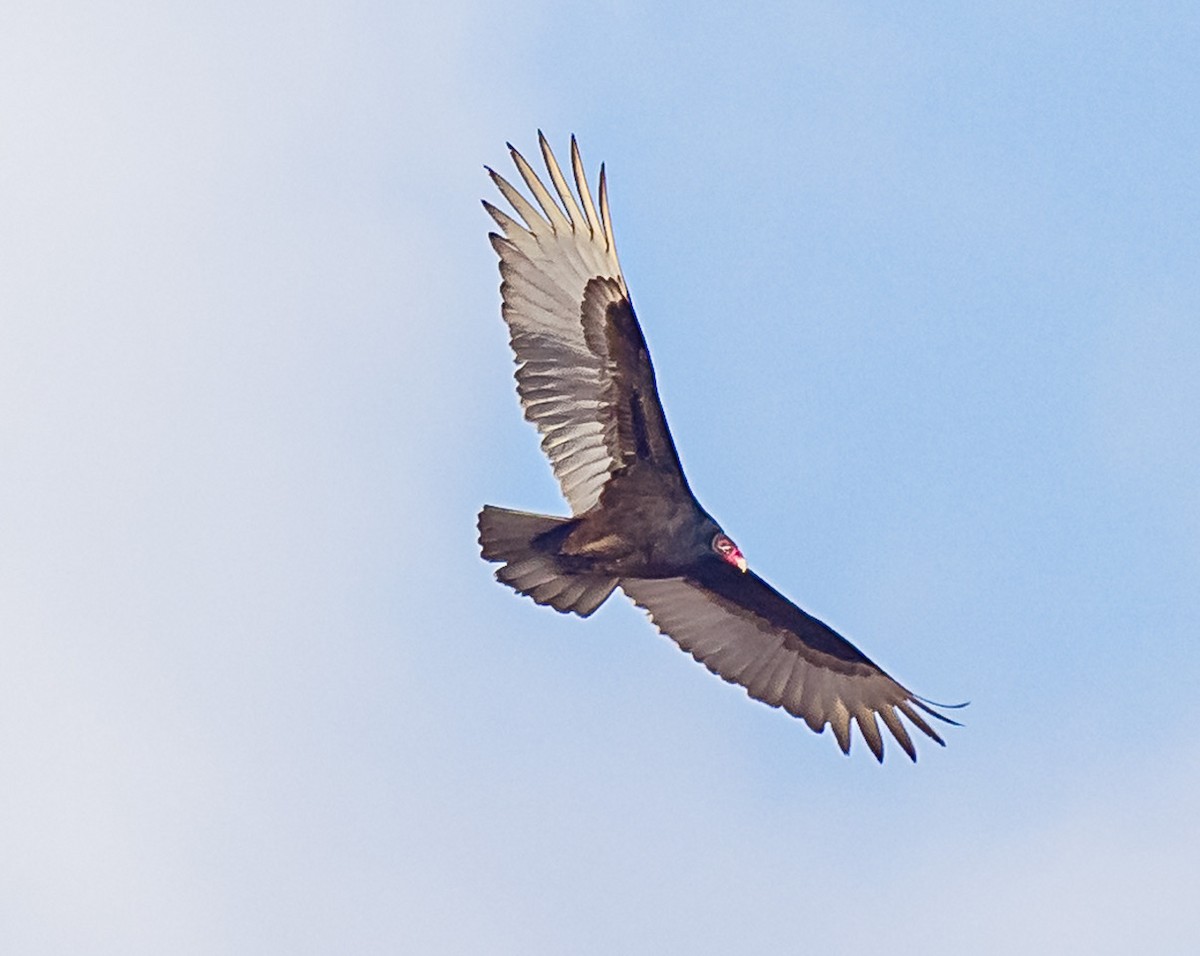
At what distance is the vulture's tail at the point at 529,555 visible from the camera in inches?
465

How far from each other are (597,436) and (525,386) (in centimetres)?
48

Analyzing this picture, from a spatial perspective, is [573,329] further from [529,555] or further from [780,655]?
[780,655]

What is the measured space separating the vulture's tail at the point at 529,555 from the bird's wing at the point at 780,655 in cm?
109

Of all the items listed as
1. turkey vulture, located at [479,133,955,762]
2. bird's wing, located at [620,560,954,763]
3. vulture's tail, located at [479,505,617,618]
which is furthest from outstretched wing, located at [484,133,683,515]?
bird's wing, located at [620,560,954,763]

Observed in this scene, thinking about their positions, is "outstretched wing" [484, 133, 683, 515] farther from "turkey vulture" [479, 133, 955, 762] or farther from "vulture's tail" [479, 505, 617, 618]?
"vulture's tail" [479, 505, 617, 618]

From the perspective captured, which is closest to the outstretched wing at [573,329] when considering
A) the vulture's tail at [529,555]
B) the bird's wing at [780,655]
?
the vulture's tail at [529,555]

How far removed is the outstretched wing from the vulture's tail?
15.2 inches

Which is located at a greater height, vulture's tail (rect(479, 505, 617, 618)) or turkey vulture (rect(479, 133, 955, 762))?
turkey vulture (rect(479, 133, 955, 762))

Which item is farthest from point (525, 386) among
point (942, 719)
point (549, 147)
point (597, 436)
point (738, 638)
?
point (942, 719)

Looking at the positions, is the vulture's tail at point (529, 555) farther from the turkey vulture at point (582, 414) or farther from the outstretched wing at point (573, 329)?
the outstretched wing at point (573, 329)

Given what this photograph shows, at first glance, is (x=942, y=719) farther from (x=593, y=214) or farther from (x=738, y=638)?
(x=593, y=214)

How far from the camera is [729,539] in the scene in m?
12.3

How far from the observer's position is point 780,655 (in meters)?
13.3

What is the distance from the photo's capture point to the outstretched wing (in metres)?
11.8
